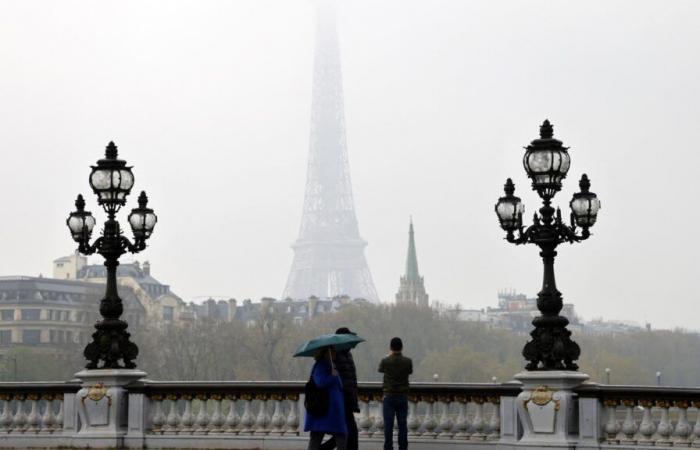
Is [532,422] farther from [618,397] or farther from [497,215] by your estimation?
[497,215]

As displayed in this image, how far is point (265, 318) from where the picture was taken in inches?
6206

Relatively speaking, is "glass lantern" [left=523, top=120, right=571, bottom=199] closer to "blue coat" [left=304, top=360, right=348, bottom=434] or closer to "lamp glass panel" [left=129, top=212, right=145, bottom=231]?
"blue coat" [left=304, top=360, right=348, bottom=434]

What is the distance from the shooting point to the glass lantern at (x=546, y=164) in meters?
27.8

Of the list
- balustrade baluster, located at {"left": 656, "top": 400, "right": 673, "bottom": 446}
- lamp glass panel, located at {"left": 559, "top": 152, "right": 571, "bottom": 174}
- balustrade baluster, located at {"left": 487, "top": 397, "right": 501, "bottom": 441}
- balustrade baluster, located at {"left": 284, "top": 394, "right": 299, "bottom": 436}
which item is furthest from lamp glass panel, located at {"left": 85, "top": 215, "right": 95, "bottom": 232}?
balustrade baluster, located at {"left": 656, "top": 400, "right": 673, "bottom": 446}

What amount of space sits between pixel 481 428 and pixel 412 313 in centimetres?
14494

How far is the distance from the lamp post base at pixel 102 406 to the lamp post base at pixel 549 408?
7.49 metres

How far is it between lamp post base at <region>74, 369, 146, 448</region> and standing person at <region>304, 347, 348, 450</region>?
840cm

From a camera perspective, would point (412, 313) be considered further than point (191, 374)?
Yes

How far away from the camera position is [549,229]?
2770cm

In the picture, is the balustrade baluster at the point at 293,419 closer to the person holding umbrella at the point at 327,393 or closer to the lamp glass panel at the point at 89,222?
the lamp glass panel at the point at 89,222

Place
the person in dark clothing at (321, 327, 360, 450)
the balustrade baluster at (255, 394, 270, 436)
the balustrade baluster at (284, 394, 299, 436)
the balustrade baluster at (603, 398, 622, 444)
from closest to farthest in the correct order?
the person in dark clothing at (321, 327, 360, 450) < the balustrade baluster at (603, 398, 622, 444) < the balustrade baluster at (284, 394, 299, 436) < the balustrade baluster at (255, 394, 270, 436)

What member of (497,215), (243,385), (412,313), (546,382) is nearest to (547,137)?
(497,215)

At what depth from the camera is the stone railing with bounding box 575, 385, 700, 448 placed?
84.6 feet

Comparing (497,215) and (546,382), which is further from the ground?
(497,215)
